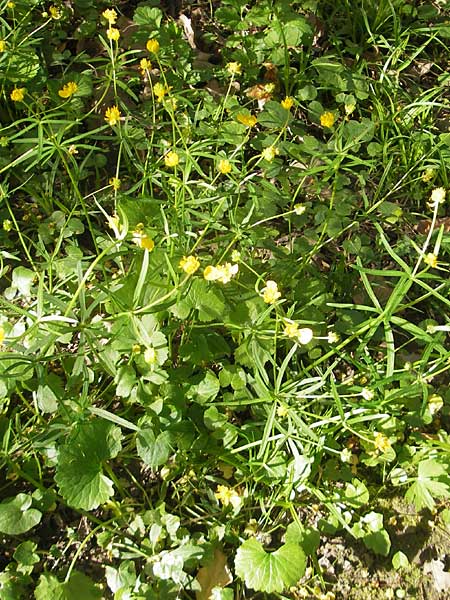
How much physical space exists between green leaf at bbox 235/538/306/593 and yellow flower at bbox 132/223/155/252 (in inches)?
31.4

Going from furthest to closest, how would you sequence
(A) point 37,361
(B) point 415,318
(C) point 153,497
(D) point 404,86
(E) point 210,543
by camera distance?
(D) point 404,86 → (B) point 415,318 → (C) point 153,497 → (E) point 210,543 → (A) point 37,361

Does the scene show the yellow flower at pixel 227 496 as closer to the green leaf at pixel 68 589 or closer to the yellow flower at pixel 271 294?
the green leaf at pixel 68 589

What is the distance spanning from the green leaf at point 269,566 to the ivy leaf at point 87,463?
0.38 meters

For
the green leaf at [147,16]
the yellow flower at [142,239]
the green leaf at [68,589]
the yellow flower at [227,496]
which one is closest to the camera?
the yellow flower at [142,239]

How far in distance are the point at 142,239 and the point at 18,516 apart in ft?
2.52

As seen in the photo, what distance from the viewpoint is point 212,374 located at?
1677 millimetres

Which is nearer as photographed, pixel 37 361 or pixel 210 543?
pixel 37 361

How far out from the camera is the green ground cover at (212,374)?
1513 millimetres

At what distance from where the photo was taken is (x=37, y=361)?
139 centimetres

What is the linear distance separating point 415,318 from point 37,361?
1.27 m

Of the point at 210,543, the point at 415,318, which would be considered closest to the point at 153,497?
the point at 210,543

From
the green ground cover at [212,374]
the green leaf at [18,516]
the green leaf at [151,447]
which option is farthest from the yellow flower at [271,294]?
the green leaf at [18,516]

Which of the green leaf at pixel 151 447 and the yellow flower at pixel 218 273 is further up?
the yellow flower at pixel 218 273

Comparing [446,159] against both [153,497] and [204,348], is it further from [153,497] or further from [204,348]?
[153,497]
